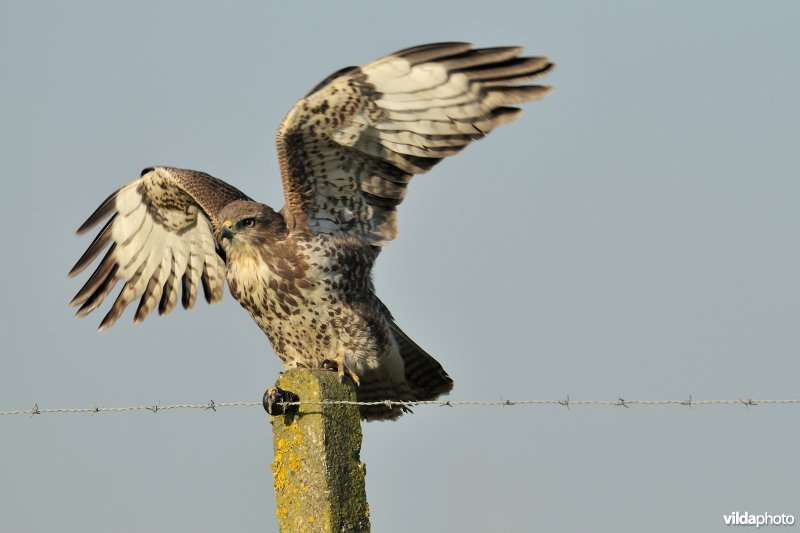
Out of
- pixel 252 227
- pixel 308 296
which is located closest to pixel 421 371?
pixel 308 296

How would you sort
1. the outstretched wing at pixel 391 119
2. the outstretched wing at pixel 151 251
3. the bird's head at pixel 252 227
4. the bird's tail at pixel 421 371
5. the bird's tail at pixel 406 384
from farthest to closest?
the outstretched wing at pixel 151 251 → the bird's tail at pixel 421 371 → the bird's tail at pixel 406 384 → the bird's head at pixel 252 227 → the outstretched wing at pixel 391 119

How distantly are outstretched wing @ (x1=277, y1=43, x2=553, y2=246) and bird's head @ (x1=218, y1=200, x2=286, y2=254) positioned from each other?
13 centimetres

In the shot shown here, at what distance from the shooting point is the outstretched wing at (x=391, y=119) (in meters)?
6.88

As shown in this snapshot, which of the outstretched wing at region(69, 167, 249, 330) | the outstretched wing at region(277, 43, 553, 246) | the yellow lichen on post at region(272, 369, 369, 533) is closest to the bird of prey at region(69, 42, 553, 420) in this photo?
the outstretched wing at region(277, 43, 553, 246)

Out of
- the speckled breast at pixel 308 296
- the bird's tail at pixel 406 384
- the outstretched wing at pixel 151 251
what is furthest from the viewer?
the outstretched wing at pixel 151 251

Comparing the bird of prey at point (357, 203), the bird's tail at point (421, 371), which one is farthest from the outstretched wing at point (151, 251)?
the bird's tail at point (421, 371)

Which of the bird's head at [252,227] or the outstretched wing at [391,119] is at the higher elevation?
the outstretched wing at [391,119]

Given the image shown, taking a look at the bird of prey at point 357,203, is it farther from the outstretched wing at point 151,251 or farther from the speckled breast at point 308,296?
the outstretched wing at point 151,251

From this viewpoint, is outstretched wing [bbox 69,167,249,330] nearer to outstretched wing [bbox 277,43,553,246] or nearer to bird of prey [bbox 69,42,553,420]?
bird of prey [bbox 69,42,553,420]

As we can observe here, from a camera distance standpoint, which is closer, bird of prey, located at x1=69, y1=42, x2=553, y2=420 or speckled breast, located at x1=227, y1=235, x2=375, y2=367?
bird of prey, located at x1=69, y1=42, x2=553, y2=420

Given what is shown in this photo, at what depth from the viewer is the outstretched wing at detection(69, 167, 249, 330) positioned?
8.65 m

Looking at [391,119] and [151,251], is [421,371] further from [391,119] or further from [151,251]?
[151,251]

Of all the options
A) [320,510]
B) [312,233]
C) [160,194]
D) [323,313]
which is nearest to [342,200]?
[312,233]

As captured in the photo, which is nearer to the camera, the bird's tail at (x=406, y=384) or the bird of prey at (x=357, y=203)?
the bird of prey at (x=357, y=203)
